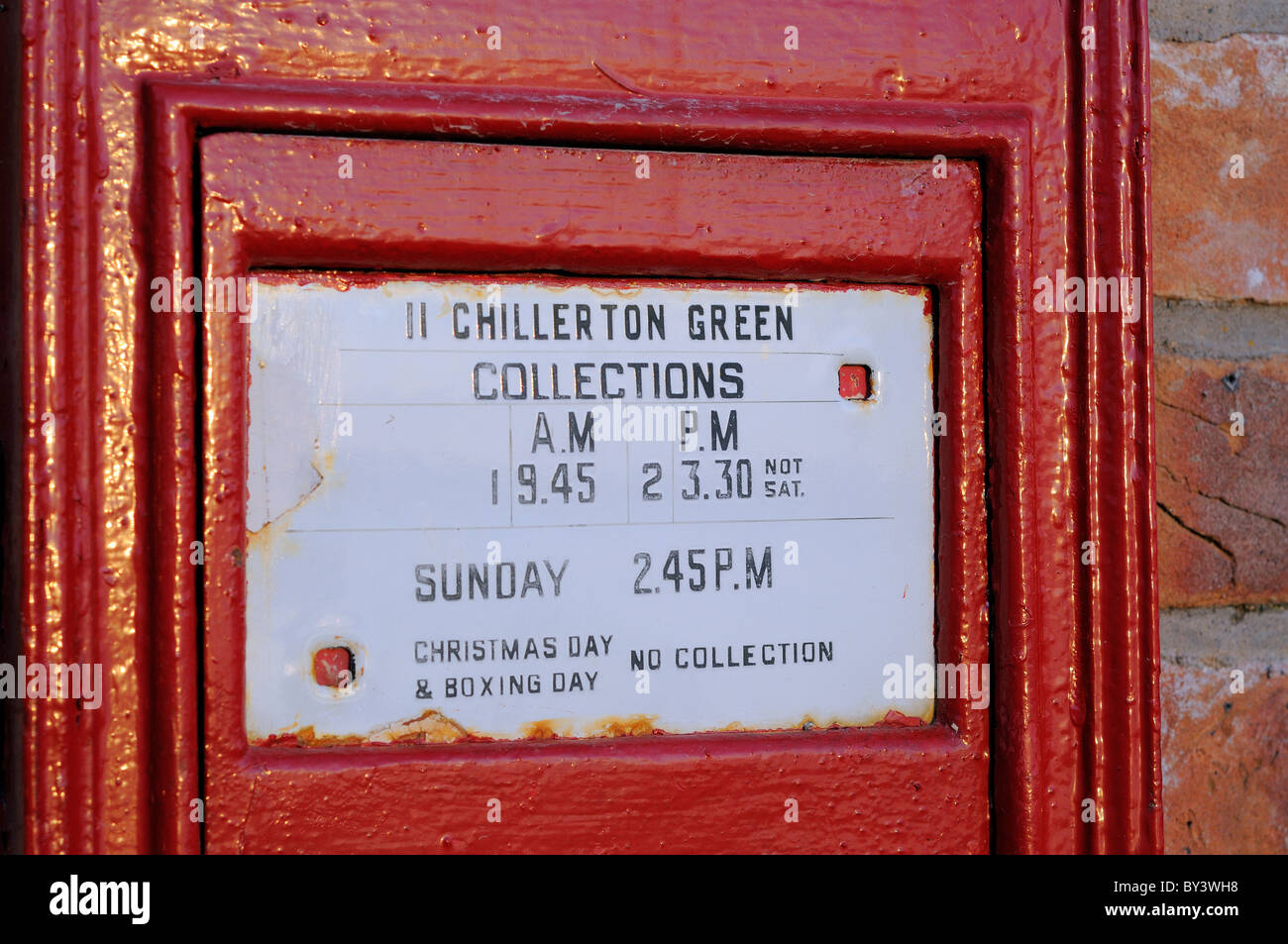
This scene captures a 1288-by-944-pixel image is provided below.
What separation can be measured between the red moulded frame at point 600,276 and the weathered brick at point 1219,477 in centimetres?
21

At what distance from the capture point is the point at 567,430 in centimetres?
54

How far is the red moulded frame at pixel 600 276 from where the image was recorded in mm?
495

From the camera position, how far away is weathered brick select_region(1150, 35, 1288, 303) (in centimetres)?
67

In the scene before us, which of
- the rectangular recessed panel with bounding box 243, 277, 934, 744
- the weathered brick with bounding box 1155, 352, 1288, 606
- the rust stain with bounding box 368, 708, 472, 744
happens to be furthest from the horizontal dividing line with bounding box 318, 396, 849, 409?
the weathered brick with bounding box 1155, 352, 1288, 606

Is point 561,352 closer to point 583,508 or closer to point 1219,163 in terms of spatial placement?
point 583,508

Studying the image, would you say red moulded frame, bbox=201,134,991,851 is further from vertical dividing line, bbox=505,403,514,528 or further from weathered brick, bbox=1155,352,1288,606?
weathered brick, bbox=1155,352,1288,606

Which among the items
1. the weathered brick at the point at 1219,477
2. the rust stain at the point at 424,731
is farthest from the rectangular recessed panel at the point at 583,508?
the weathered brick at the point at 1219,477

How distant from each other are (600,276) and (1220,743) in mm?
567

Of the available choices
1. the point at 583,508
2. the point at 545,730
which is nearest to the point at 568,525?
the point at 583,508

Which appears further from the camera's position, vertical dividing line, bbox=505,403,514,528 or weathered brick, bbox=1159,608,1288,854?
weathered brick, bbox=1159,608,1288,854

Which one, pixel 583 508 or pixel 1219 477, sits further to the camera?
pixel 1219 477

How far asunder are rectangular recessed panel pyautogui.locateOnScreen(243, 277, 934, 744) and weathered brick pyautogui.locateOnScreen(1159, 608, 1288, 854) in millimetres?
243

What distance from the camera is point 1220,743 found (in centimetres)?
68

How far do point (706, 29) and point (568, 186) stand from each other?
0.12 m
